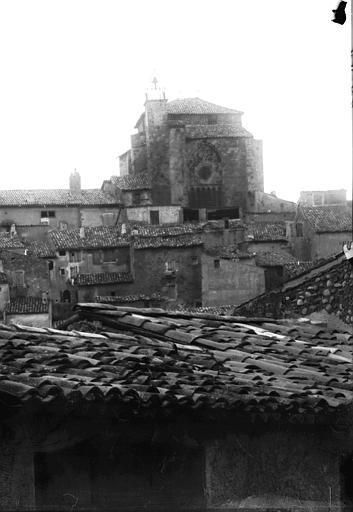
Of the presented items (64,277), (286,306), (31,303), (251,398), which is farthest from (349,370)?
(64,277)

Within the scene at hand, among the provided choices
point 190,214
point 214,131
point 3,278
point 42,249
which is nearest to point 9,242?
point 42,249

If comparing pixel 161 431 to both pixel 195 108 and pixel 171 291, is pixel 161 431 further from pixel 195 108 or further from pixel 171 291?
pixel 195 108

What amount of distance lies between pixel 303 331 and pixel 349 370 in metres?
1.89

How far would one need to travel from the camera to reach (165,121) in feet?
252

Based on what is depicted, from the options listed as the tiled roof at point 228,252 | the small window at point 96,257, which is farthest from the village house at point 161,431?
the small window at point 96,257

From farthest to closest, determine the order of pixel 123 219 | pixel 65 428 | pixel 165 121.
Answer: pixel 165 121 → pixel 123 219 → pixel 65 428

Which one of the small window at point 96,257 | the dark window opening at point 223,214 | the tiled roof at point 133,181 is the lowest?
the small window at point 96,257

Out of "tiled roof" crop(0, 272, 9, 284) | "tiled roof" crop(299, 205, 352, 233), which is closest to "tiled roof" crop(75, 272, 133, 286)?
"tiled roof" crop(0, 272, 9, 284)

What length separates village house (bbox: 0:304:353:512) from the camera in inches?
241

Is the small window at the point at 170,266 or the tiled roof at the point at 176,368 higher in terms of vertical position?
the tiled roof at the point at 176,368

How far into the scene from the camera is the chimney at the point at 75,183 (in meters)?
73.9

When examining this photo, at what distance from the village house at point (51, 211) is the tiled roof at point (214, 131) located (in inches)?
289

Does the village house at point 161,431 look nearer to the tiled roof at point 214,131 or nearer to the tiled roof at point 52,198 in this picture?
the tiled roof at point 52,198

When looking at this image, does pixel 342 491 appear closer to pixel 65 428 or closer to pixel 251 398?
pixel 251 398
